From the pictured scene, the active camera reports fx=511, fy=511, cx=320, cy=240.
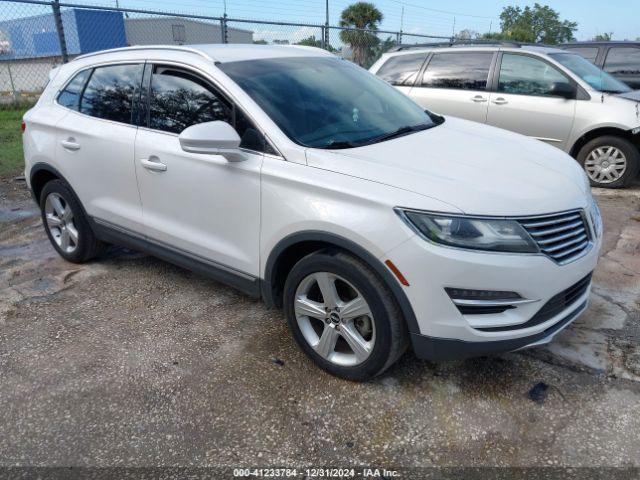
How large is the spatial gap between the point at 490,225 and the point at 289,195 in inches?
39.6

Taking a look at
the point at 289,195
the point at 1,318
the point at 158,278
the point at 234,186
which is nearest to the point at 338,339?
the point at 289,195

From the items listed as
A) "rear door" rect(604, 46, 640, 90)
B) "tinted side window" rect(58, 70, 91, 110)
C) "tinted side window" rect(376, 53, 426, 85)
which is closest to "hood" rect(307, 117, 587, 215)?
"tinted side window" rect(58, 70, 91, 110)

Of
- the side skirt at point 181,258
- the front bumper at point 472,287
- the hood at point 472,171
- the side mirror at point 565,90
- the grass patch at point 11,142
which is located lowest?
A: the grass patch at point 11,142

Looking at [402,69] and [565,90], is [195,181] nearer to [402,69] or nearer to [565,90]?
[565,90]

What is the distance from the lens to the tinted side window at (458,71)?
6.80 meters

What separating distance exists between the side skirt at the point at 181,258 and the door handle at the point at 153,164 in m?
0.53

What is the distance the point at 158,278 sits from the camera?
412 centimetres

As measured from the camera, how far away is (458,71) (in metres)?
6.99

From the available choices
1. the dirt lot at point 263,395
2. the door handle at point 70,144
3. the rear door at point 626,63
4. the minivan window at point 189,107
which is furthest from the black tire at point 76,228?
the rear door at point 626,63

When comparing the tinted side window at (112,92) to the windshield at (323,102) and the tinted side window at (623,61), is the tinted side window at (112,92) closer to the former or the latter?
the windshield at (323,102)

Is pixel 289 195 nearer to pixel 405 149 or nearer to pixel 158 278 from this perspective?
pixel 405 149

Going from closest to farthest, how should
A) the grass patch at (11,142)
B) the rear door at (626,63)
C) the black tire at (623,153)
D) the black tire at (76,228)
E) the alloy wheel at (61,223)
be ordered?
the black tire at (76,228) → the alloy wheel at (61,223) → the black tire at (623,153) → the grass patch at (11,142) → the rear door at (626,63)

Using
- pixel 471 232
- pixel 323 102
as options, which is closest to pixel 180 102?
pixel 323 102

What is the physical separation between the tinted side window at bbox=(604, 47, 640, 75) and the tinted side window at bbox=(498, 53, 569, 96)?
2872mm
